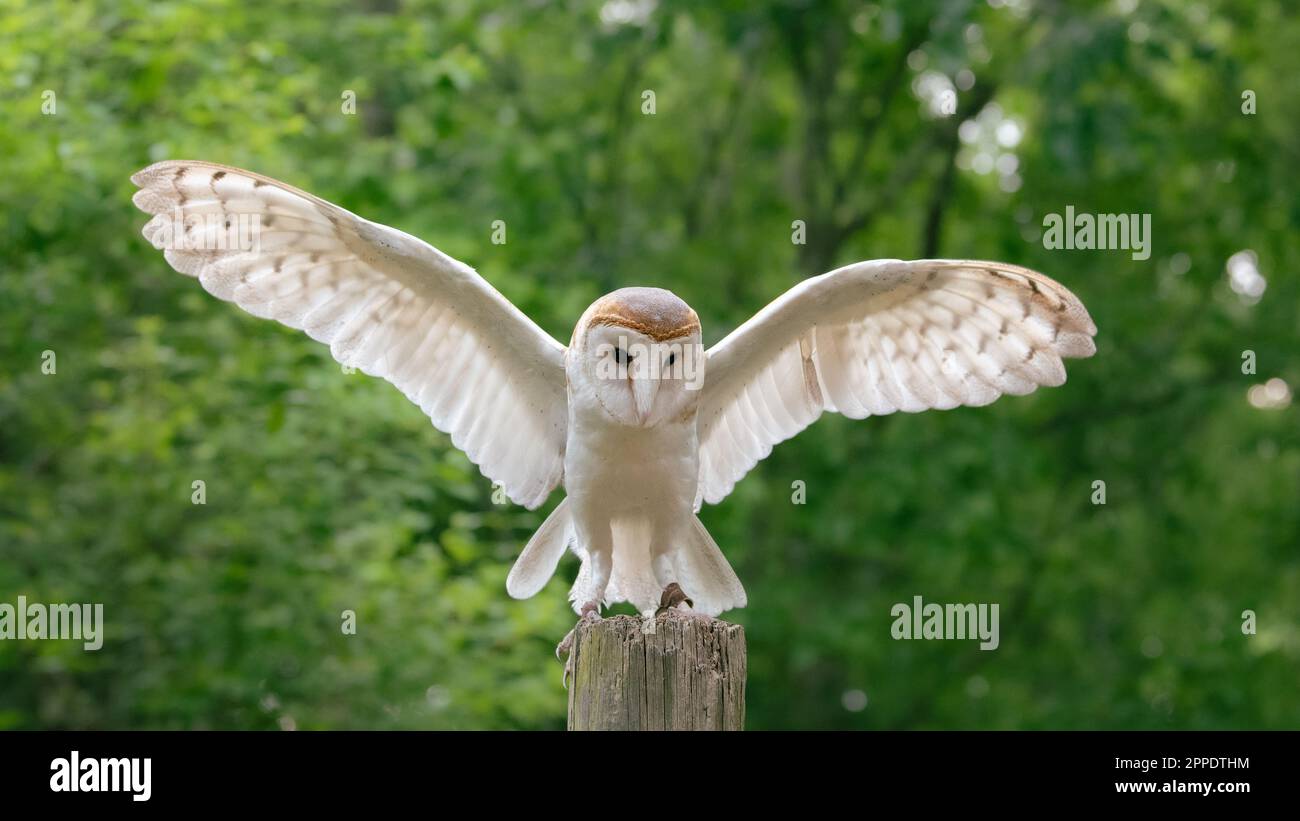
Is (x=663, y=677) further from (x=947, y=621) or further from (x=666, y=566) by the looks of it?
(x=947, y=621)

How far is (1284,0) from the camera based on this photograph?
1364 cm

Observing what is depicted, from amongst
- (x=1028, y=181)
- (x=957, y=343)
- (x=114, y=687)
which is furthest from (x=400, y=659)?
(x=1028, y=181)

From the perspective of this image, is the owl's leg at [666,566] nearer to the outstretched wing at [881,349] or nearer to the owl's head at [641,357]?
the outstretched wing at [881,349]

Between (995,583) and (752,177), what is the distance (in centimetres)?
476

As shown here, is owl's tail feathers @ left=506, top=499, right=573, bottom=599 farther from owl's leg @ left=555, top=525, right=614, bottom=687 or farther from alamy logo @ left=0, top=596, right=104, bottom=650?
alamy logo @ left=0, top=596, right=104, bottom=650

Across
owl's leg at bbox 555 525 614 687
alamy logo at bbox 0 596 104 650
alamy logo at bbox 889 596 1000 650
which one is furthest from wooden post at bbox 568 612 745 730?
alamy logo at bbox 889 596 1000 650

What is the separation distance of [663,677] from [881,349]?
168 cm

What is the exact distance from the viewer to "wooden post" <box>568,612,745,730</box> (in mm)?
3717

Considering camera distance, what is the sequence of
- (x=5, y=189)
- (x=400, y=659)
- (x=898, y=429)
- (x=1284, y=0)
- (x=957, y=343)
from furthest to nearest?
(x=1284, y=0) < (x=898, y=429) < (x=400, y=659) < (x=5, y=189) < (x=957, y=343)

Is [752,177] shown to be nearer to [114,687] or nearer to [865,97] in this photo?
[865,97]

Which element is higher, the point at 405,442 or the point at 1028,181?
the point at 1028,181

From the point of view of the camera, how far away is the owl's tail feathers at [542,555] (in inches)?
190

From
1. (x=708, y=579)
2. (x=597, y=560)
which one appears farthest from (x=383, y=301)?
(x=708, y=579)
